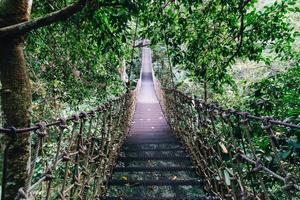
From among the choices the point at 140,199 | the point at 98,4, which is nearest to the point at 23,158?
the point at 140,199

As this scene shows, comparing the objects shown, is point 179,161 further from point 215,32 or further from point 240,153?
point 215,32

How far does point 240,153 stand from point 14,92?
1.62 meters

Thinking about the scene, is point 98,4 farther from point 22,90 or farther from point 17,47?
point 22,90

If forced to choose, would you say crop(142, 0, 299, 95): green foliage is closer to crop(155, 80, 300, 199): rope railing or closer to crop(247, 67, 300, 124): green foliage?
crop(247, 67, 300, 124): green foliage

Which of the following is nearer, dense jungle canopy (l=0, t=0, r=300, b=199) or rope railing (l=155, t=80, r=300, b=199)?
rope railing (l=155, t=80, r=300, b=199)

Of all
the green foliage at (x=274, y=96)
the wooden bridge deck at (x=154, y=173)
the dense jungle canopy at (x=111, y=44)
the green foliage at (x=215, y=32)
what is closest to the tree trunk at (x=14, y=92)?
the dense jungle canopy at (x=111, y=44)

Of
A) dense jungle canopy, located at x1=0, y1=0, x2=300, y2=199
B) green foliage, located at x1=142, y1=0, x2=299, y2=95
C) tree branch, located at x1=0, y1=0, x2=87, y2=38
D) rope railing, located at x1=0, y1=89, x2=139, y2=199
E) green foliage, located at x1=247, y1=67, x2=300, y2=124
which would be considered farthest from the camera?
green foliage, located at x1=142, y1=0, x2=299, y2=95

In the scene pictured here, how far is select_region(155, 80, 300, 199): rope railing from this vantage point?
1661mm

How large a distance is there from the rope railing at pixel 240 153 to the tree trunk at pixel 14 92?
1.43 metres

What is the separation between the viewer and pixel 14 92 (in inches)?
84.7

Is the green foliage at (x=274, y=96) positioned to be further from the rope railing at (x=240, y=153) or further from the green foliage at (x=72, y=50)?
the green foliage at (x=72, y=50)

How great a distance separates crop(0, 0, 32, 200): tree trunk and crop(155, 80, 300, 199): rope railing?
4.70 feet

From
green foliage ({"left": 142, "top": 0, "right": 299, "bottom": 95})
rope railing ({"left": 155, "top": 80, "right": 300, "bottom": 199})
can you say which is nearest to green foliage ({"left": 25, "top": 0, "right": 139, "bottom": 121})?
green foliage ({"left": 142, "top": 0, "right": 299, "bottom": 95})

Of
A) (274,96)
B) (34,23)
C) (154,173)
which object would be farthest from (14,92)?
(274,96)
